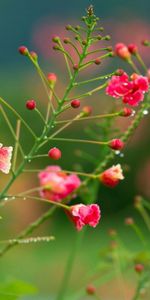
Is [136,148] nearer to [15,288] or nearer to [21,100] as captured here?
[21,100]

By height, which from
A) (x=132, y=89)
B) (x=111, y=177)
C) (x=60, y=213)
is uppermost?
(x=132, y=89)

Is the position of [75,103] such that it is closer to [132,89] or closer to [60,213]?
[132,89]

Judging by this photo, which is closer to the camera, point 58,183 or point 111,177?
point 111,177

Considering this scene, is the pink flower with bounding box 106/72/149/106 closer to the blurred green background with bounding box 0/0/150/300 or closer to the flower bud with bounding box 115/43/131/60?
the flower bud with bounding box 115/43/131/60

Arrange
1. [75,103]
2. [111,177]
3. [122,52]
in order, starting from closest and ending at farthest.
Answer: [75,103], [111,177], [122,52]

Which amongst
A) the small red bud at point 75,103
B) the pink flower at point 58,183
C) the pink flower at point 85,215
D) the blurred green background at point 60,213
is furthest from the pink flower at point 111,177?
the blurred green background at point 60,213

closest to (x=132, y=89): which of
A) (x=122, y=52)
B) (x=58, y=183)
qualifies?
(x=122, y=52)

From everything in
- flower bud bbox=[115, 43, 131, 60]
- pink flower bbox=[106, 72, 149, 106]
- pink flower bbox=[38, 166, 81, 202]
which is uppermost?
flower bud bbox=[115, 43, 131, 60]

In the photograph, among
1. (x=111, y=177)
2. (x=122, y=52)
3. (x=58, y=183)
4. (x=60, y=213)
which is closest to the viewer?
(x=111, y=177)

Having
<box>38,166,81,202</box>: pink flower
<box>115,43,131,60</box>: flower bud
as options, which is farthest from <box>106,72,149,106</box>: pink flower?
<box>38,166,81,202</box>: pink flower
